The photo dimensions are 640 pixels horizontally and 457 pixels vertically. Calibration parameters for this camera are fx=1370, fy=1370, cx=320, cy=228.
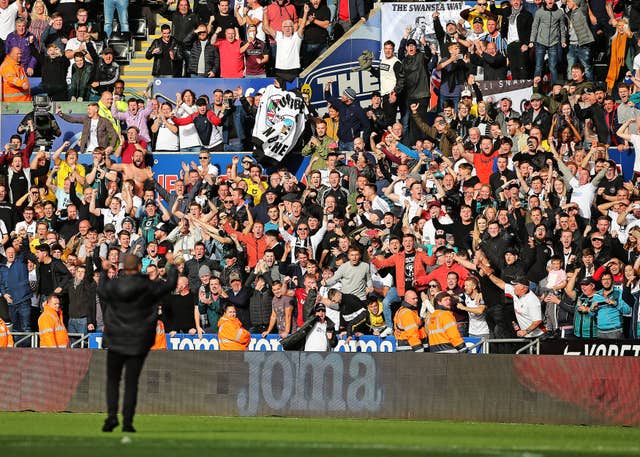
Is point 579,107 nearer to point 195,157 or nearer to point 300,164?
point 300,164

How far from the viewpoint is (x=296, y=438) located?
15.8 m

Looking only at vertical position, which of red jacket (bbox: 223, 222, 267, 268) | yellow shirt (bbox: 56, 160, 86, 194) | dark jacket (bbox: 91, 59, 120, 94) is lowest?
red jacket (bbox: 223, 222, 267, 268)

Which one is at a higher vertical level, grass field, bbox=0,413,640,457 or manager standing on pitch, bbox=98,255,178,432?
manager standing on pitch, bbox=98,255,178,432

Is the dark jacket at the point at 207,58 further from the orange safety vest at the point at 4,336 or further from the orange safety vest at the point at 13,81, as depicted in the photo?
the orange safety vest at the point at 4,336

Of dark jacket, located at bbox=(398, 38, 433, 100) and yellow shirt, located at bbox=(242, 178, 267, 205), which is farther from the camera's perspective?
dark jacket, located at bbox=(398, 38, 433, 100)

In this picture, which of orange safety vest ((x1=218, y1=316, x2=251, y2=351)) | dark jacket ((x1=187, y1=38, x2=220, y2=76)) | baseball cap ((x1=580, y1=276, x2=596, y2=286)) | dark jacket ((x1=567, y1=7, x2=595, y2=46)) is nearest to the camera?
baseball cap ((x1=580, y1=276, x2=596, y2=286))

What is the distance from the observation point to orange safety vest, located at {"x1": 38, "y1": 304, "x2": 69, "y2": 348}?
23.3m

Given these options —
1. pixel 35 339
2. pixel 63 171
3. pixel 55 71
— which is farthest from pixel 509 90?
pixel 35 339

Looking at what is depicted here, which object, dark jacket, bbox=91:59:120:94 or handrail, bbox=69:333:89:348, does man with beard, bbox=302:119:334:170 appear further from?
handrail, bbox=69:333:89:348

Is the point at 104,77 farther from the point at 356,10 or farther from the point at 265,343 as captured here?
the point at 265,343

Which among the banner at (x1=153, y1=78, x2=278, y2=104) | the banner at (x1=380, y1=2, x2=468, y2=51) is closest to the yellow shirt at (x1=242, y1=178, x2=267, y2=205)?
the banner at (x1=153, y1=78, x2=278, y2=104)

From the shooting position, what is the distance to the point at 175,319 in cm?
2405

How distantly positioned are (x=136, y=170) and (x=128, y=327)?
13.9 metres

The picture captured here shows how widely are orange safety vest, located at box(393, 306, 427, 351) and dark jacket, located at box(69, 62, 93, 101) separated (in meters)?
11.7
